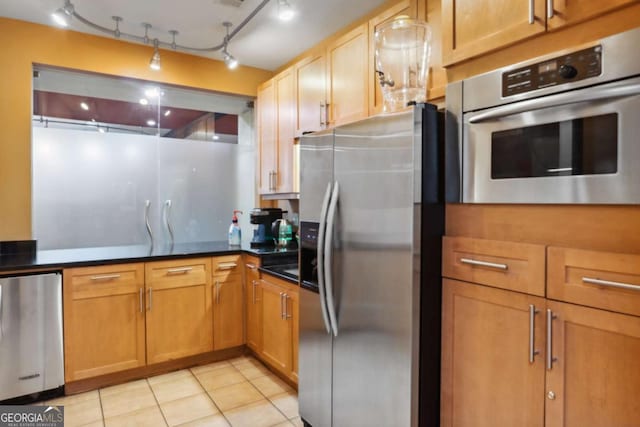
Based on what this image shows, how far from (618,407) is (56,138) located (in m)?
3.85

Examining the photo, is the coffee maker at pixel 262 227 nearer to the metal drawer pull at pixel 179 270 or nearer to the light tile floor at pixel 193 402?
the metal drawer pull at pixel 179 270

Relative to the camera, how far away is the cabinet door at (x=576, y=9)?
3.82 ft

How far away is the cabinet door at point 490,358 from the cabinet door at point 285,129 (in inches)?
79.8

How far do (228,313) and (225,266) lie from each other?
40cm

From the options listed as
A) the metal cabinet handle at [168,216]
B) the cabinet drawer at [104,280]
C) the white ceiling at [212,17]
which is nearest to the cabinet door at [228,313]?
the cabinet drawer at [104,280]

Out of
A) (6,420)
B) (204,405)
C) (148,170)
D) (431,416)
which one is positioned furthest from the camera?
(148,170)

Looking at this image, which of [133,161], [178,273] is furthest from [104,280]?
[133,161]

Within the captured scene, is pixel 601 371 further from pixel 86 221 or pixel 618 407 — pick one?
pixel 86 221

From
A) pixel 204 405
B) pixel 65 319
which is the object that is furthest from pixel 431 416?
pixel 65 319

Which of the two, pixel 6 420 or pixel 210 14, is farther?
pixel 210 14

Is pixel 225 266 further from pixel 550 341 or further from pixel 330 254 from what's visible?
pixel 550 341

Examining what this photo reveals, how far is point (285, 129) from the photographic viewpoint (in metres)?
3.38

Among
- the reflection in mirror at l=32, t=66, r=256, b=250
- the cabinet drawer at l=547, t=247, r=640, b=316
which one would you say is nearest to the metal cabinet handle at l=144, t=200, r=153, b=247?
the reflection in mirror at l=32, t=66, r=256, b=250

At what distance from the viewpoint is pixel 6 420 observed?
7.59 ft
